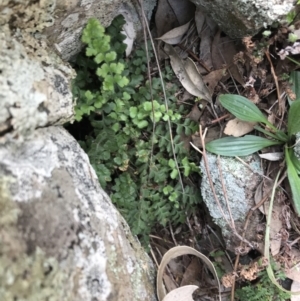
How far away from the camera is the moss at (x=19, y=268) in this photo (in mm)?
1247

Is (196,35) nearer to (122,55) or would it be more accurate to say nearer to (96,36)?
(122,55)

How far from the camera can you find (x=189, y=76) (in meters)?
2.27

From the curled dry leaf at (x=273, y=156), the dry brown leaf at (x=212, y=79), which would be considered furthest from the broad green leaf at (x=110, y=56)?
the curled dry leaf at (x=273, y=156)

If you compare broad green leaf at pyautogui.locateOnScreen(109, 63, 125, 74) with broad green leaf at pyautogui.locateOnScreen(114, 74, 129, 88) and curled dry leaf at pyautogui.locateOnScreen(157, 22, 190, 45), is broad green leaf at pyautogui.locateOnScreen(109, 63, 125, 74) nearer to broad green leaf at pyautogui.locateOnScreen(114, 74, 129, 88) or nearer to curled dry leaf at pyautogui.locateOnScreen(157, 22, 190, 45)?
broad green leaf at pyautogui.locateOnScreen(114, 74, 129, 88)

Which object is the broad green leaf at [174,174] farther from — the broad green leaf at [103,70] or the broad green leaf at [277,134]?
the broad green leaf at [103,70]

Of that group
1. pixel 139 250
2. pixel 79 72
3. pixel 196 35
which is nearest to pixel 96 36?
pixel 79 72

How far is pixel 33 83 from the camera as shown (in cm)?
148

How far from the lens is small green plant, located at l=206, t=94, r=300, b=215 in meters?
2.08

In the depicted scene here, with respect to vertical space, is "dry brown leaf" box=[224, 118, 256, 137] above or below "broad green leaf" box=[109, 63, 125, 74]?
below

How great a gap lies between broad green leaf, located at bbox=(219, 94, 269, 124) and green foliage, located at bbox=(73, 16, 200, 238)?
0.73 ft

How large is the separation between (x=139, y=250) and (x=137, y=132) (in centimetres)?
58

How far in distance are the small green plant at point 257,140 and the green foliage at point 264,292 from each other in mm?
366

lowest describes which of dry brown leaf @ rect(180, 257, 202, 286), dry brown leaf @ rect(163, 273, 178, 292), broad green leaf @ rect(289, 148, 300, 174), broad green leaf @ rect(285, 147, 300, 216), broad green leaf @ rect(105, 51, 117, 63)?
dry brown leaf @ rect(180, 257, 202, 286)

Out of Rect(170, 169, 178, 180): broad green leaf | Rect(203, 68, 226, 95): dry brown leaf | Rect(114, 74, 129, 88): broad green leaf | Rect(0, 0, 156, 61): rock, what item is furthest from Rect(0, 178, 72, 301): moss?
Rect(203, 68, 226, 95): dry brown leaf
